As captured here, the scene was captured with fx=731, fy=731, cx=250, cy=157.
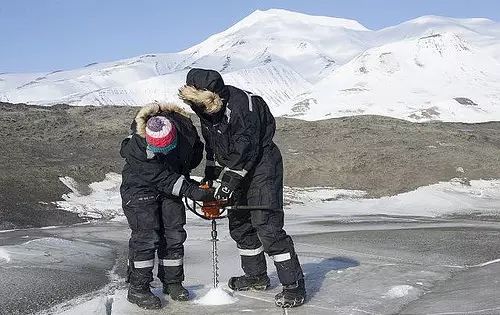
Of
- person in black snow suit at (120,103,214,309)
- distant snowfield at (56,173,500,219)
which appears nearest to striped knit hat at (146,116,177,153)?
person in black snow suit at (120,103,214,309)

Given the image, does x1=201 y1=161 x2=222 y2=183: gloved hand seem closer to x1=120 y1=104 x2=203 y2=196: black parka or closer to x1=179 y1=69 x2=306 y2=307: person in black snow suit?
x1=179 y1=69 x2=306 y2=307: person in black snow suit

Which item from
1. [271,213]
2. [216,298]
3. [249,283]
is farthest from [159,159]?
[249,283]

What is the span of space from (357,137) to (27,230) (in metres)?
15.5

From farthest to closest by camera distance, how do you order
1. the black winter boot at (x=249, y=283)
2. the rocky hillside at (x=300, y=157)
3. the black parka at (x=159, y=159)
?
the rocky hillside at (x=300, y=157), the black winter boot at (x=249, y=283), the black parka at (x=159, y=159)

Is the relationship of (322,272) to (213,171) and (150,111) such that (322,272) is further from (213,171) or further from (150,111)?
(150,111)

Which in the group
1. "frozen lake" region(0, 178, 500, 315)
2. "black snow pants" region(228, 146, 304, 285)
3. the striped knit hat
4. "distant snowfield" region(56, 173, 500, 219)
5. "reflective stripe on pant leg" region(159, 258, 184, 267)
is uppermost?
the striped knit hat

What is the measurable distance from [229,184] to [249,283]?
1118 mm

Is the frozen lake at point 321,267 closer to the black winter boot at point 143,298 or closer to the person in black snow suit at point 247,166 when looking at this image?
the black winter boot at point 143,298

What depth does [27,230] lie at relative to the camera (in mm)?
11125

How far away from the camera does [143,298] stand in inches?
224

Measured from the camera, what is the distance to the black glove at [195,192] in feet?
18.9

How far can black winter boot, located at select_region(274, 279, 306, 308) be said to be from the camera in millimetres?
5645

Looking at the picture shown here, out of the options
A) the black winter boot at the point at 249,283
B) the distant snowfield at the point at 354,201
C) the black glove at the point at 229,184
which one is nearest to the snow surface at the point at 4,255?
the black winter boot at the point at 249,283

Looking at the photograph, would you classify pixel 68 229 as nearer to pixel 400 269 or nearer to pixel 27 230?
pixel 27 230
